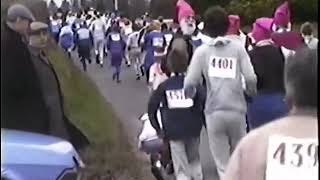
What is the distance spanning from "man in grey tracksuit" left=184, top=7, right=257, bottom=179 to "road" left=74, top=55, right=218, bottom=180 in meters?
0.40

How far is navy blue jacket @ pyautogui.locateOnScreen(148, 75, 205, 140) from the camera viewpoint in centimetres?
560

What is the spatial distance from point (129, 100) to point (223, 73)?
1.17 meters

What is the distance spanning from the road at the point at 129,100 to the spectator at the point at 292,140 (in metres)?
1.29

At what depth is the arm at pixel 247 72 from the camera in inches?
202

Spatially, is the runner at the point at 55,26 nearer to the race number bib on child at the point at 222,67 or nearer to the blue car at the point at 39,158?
the blue car at the point at 39,158

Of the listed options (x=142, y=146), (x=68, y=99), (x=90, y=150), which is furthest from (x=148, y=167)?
(x=68, y=99)

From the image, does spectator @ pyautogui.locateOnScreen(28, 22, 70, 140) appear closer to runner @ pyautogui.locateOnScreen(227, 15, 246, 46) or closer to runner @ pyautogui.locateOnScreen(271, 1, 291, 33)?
runner @ pyautogui.locateOnScreen(227, 15, 246, 46)

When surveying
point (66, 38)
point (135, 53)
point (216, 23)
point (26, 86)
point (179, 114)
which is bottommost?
point (135, 53)

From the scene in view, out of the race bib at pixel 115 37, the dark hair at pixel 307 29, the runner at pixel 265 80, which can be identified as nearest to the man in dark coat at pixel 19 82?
the runner at pixel 265 80

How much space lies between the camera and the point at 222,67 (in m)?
5.27

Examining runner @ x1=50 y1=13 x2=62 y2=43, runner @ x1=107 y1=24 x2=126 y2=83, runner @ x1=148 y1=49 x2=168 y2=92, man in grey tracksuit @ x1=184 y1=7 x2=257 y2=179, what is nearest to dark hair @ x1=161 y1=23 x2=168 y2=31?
runner @ x1=148 y1=49 x2=168 y2=92

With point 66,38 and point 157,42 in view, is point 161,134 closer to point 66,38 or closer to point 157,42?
point 66,38

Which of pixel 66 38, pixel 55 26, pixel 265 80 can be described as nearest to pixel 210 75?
pixel 265 80

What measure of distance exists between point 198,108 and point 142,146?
0.40 meters
